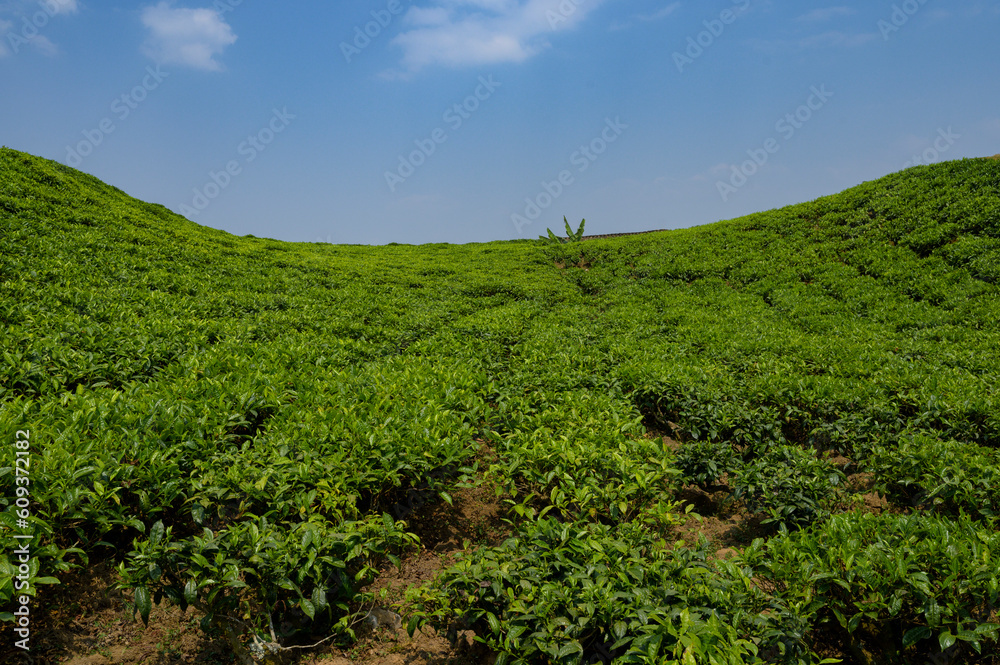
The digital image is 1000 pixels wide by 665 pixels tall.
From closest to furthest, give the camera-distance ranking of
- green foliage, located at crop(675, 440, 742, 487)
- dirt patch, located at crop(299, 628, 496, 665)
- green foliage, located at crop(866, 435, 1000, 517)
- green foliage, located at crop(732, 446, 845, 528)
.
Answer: dirt patch, located at crop(299, 628, 496, 665), green foliage, located at crop(866, 435, 1000, 517), green foliage, located at crop(732, 446, 845, 528), green foliage, located at crop(675, 440, 742, 487)

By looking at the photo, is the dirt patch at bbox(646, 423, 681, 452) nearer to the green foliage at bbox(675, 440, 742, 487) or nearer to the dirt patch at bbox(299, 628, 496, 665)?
the green foliage at bbox(675, 440, 742, 487)

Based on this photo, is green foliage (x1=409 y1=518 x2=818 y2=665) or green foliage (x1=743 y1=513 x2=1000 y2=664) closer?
green foliage (x1=409 y1=518 x2=818 y2=665)

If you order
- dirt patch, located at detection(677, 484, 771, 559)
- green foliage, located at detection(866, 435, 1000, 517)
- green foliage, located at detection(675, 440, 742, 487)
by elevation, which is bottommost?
dirt patch, located at detection(677, 484, 771, 559)

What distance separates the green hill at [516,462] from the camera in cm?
324

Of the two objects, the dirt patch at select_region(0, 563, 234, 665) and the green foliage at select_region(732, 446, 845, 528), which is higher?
the dirt patch at select_region(0, 563, 234, 665)

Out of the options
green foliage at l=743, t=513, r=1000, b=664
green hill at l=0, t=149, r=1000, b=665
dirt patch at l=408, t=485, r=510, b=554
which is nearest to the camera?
green foliage at l=743, t=513, r=1000, b=664

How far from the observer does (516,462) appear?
17.0ft

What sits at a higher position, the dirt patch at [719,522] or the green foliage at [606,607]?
the green foliage at [606,607]

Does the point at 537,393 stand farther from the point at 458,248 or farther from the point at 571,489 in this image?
the point at 458,248

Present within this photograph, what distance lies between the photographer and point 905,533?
3.80m

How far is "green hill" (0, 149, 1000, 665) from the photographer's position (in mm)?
3238

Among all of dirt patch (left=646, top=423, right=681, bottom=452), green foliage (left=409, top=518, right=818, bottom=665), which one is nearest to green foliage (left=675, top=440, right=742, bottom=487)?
dirt patch (left=646, top=423, right=681, bottom=452)

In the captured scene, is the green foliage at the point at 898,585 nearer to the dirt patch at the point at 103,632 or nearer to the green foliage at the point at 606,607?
the green foliage at the point at 606,607

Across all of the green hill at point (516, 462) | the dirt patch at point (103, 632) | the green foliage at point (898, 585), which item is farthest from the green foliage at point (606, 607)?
the dirt patch at point (103, 632)
